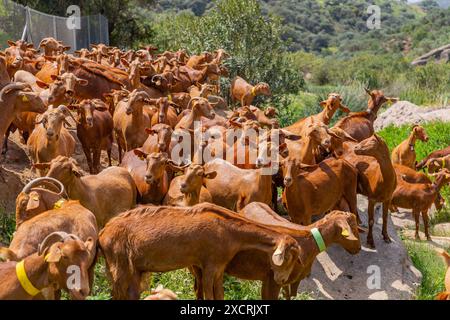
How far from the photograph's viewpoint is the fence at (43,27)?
19.4 m

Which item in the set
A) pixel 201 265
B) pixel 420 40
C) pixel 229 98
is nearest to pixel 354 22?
pixel 420 40

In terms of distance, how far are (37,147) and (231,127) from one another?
3025 mm

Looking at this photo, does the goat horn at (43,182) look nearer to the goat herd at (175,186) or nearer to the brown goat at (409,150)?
the goat herd at (175,186)

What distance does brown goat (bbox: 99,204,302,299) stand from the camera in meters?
6.33

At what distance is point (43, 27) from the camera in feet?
69.1

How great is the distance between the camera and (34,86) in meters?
11.7

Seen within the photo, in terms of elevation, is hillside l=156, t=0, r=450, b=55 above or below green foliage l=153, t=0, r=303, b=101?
below

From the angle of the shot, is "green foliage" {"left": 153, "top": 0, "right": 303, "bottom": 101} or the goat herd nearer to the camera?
the goat herd

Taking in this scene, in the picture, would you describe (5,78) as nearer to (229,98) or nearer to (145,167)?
(145,167)

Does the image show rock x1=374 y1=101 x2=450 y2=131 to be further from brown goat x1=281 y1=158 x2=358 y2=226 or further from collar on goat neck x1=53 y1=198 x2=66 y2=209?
collar on goat neck x1=53 y1=198 x2=66 y2=209

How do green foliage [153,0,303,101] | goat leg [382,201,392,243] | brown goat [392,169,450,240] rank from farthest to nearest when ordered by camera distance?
1. green foliage [153,0,303,101]
2. brown goat [392,169,450,240]
3. goat leg [382,201,392,243]

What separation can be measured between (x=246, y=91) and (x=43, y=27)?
7045 millimetres

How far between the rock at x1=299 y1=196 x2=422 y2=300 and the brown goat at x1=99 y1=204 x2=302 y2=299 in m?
2.23

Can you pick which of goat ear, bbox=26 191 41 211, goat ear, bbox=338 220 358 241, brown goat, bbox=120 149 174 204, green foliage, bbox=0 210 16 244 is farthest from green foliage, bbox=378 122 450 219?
goat ear, bbox=26 191 41 211
